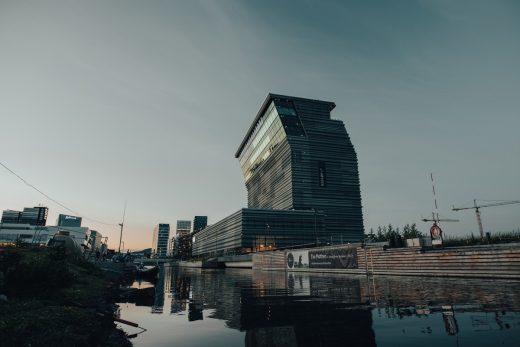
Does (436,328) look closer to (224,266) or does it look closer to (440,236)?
(440,236)

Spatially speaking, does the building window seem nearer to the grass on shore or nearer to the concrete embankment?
the concrete embankment

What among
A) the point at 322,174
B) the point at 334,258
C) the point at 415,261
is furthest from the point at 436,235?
the point at 322,174

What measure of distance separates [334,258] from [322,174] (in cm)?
13769

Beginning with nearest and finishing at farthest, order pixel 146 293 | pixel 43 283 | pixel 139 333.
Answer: pixel 139 333 → pixel 43 283 → pixel 146 293

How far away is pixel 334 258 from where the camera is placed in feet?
154

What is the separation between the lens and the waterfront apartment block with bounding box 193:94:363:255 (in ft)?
544

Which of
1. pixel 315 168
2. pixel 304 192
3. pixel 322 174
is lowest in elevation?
pixel 304 192

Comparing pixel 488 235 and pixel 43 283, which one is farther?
pixel 488 235

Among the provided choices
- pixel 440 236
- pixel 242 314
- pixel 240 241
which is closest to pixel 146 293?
pixel 242 314

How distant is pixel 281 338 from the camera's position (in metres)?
9.41

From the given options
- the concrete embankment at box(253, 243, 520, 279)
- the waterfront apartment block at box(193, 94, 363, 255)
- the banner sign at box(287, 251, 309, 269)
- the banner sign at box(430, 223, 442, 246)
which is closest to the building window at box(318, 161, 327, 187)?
the waterfront apartment block at box(193, 94, 363, 255)

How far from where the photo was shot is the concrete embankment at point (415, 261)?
25.7 metres

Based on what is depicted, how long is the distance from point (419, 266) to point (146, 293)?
29.2m

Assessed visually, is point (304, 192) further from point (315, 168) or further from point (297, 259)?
point (297, 259)
